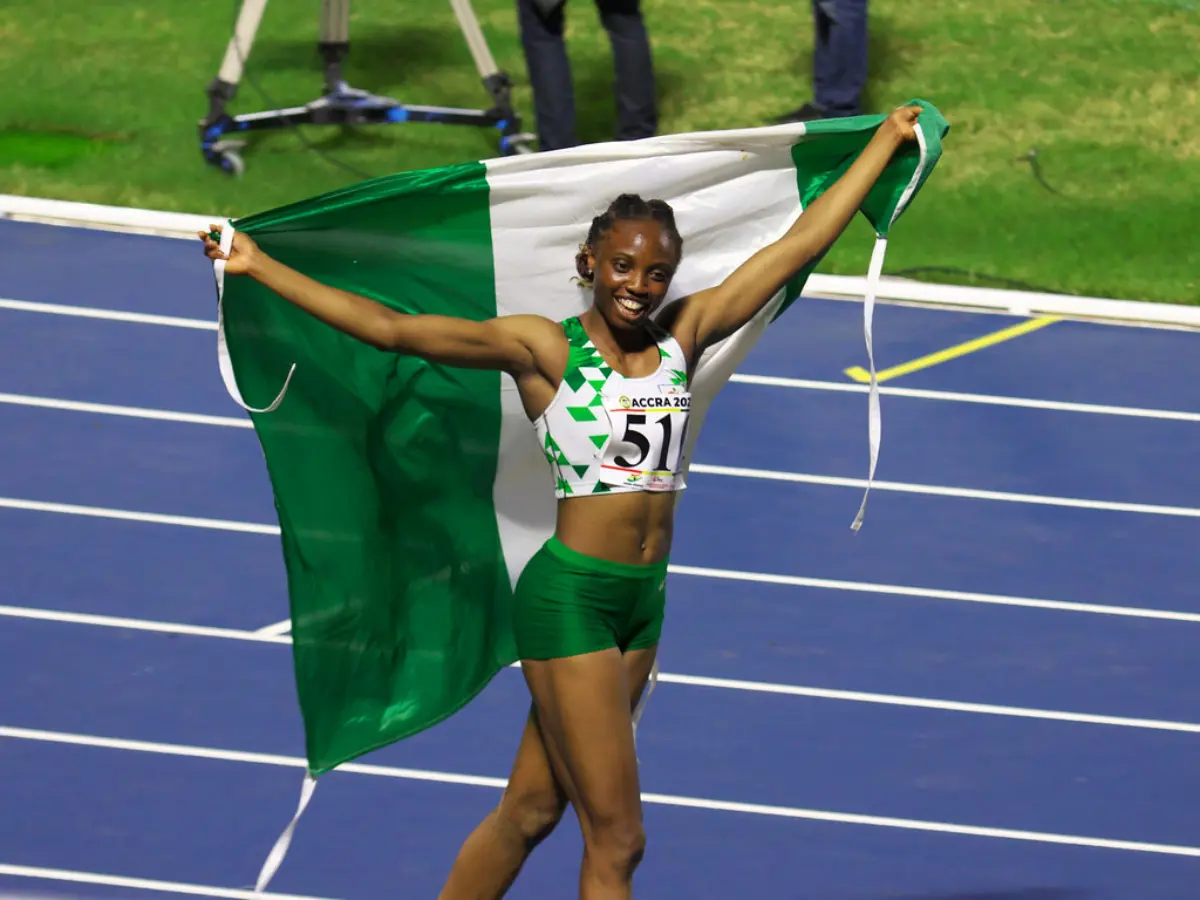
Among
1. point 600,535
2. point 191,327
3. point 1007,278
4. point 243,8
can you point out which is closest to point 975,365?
point 1007,278

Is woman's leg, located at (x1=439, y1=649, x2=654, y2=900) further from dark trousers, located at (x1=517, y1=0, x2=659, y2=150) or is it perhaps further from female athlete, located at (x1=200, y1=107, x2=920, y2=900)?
dark trousers, located at (x1=517, y1=0, x2=659, y2=150)

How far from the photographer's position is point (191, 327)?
9.54 meters

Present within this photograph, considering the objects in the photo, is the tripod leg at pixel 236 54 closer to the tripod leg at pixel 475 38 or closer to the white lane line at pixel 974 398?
the tripod leg at pixel 475 38

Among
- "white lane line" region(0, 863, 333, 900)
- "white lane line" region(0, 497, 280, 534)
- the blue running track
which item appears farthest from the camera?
"white lane line" region(0, 497, 280, 534)

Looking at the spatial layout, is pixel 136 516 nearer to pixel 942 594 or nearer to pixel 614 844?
pixel 942 594

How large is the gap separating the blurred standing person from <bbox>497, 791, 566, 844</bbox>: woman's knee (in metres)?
7.13

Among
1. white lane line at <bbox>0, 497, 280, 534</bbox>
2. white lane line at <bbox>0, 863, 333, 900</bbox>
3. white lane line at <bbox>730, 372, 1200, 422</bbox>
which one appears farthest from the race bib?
white lane line at <bbox>730, 372, 1200, 422</bbox>

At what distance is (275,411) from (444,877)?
5.33ft

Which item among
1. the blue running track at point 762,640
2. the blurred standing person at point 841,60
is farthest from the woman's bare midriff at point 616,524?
the blurred standing person at point 841,60

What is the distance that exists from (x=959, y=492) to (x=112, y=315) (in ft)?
14.4

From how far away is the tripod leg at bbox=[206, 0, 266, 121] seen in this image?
10.8 m

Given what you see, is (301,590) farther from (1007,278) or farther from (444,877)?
(1007,278)

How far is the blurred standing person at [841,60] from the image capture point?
11102mm

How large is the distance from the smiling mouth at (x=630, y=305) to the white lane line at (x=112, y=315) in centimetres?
544
